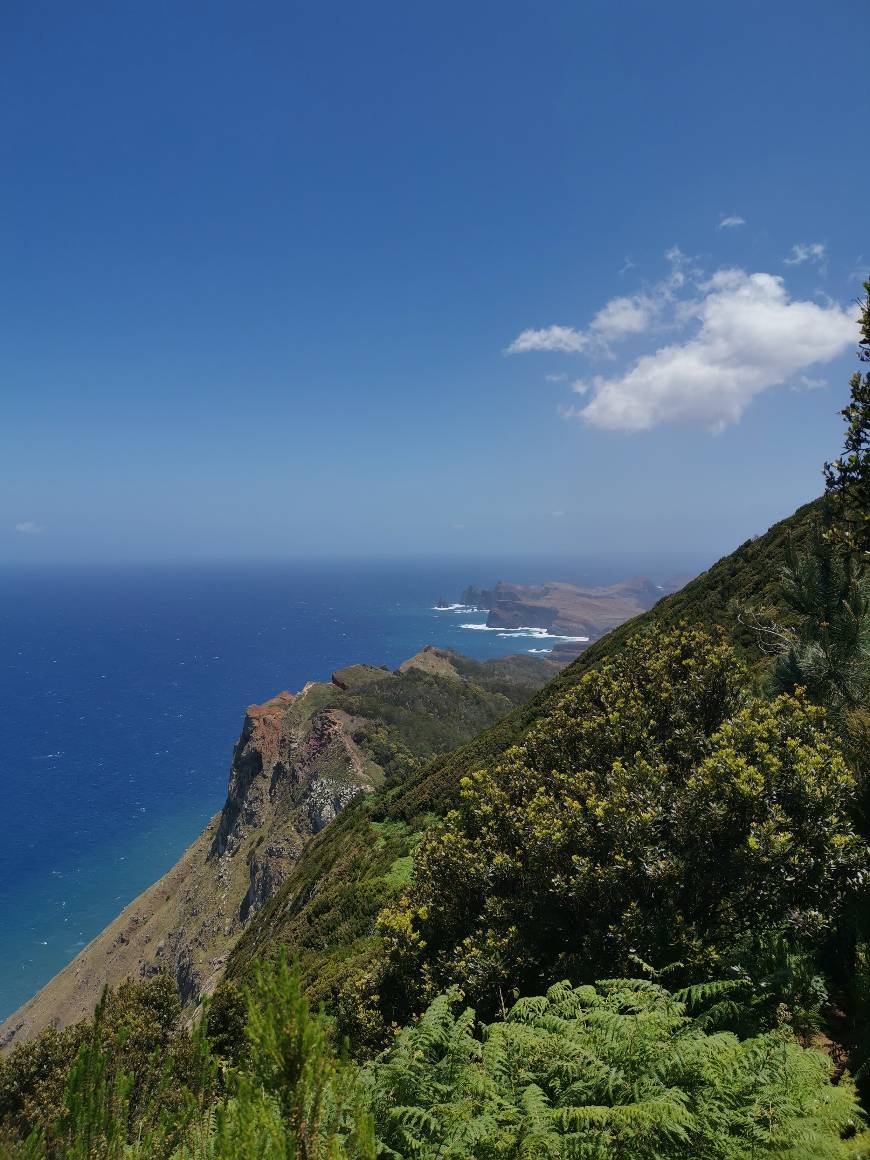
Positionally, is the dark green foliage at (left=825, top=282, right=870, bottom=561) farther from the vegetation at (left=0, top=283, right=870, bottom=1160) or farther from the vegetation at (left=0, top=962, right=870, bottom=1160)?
the vegetation at (left=0, top=962, right=870, bottom=1160)

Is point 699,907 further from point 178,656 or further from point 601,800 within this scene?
point 178,656

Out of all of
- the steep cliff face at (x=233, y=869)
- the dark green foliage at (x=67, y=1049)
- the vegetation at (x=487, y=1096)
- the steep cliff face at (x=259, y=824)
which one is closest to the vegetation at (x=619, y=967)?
the vegetation at (x=487, y=1096)

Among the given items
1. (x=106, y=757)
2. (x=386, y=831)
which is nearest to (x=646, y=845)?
(x=386, y=831)

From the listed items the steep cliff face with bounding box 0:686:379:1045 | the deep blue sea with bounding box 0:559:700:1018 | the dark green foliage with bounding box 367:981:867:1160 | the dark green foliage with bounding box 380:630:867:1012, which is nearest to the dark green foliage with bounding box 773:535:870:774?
the dark green foliage with bounding box 380:630:867:1012

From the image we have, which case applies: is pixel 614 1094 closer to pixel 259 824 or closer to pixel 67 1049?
pixel 67 1049

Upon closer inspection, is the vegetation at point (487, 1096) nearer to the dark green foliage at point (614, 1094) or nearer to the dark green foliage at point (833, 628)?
the dark green foliage at point (614, 1094)
